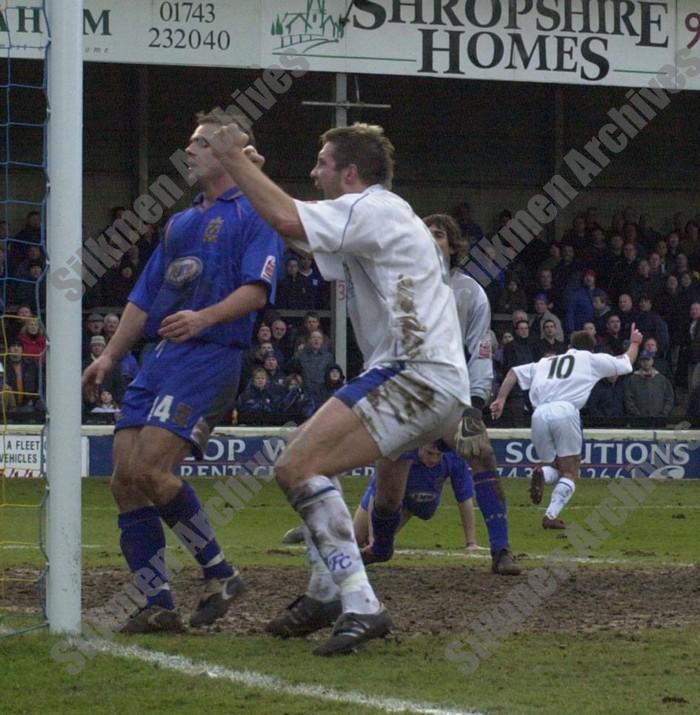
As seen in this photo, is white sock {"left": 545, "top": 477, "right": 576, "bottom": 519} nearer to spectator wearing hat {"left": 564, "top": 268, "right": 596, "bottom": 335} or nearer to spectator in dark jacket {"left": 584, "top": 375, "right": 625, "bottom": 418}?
spectator in dark jacket {"left": 584, "top": 375, "right": 625, "bottom": 418}

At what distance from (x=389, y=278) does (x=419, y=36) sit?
17.3 m

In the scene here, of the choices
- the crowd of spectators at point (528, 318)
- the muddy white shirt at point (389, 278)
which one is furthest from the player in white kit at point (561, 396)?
the muddy white shirt at point (389, 278)

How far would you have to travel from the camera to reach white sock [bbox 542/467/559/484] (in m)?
15.0

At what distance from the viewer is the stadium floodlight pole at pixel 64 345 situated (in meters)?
6.04

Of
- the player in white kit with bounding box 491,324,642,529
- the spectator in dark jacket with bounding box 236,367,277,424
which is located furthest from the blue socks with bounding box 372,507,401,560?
the spectator in dark jacket with bounding box 236,367,277,424

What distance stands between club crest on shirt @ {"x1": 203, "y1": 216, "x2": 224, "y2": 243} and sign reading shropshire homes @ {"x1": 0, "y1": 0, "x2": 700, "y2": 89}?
571 inches

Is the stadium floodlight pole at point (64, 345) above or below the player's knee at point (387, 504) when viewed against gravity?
above

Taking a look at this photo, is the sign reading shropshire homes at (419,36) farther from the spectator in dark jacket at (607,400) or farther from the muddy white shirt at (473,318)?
the muddy white shirt at (473,318)

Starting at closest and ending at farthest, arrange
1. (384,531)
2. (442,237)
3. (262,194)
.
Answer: (262,194)
(384,531)
(442,237)

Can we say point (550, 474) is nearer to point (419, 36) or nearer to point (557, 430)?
point (557, 430)

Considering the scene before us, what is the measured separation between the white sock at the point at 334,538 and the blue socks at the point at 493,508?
333cm

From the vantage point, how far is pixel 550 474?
15070 millimetres

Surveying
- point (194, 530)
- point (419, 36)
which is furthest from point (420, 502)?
point (419, 36)

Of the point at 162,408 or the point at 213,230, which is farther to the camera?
the point at 213,230
